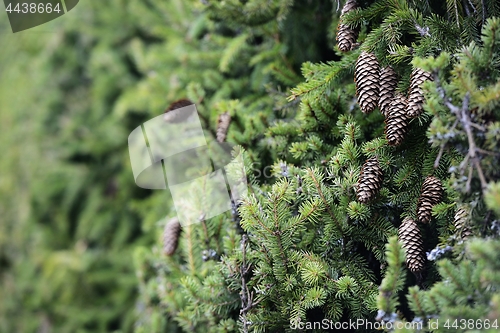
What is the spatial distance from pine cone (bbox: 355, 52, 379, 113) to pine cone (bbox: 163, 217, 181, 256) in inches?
32.8

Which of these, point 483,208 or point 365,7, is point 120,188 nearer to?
point 365,7

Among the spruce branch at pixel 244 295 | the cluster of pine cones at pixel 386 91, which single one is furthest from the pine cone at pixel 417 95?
the spruce branch at pixel 244 295

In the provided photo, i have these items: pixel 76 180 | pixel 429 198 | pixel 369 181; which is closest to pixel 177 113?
pixel 369 181

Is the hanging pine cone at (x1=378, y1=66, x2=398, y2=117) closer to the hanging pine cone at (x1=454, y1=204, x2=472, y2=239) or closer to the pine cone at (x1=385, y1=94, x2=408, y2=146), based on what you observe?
the pine cone at (x1=385, y1=94, x2=408, y2=146)

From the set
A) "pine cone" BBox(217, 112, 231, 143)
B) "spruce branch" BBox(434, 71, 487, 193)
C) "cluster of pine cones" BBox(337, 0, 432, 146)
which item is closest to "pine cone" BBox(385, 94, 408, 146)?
"cluster of pine cones" BBox(337, 0, 432, 146)

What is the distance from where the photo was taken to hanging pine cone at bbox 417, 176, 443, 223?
1041 millimetres

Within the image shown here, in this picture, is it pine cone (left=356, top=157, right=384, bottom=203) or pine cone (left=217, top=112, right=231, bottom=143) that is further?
pine cone (left=217, top=112, right=231, bottom=143)

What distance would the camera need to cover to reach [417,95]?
3.34 feet

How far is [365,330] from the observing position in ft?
3.81

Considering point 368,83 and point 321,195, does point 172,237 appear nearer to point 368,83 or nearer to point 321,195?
point 321,195

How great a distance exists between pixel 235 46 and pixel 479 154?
3.87 feet

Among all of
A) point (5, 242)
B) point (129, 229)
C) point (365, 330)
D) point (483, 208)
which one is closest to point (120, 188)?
point (129, 229)

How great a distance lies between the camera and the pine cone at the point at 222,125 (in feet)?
4.84

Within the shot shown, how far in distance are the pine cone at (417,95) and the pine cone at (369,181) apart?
16cm
